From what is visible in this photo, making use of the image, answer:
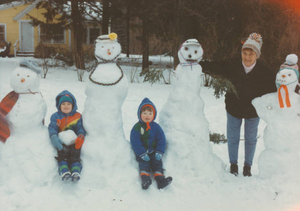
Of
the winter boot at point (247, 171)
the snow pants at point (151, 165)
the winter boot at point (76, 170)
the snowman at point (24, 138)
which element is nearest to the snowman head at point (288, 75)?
the winter boot at point (247, 171)

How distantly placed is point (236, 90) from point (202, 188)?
1338 millimetres

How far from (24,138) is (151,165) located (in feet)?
4.69

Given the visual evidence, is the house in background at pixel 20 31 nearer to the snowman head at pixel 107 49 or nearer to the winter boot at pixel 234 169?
the snowman head at pixel 107 49

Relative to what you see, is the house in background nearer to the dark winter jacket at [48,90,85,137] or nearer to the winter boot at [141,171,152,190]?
the dark winter jacket at [48,90,85,137]

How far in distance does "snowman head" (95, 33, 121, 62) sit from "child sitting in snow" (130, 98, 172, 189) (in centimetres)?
66

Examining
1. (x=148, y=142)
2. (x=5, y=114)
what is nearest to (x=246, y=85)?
(x=148, y=142)

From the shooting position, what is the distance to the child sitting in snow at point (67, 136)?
3.19m

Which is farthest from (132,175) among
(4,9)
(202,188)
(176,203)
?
(4,9)

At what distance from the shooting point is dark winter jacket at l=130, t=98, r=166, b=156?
3439 millimetres

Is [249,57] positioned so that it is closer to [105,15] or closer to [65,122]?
[65,122]

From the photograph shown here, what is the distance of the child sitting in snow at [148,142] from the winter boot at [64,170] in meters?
0.77

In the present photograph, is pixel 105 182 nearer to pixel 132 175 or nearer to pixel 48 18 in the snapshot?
pixel 132 175

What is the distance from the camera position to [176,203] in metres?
3.24

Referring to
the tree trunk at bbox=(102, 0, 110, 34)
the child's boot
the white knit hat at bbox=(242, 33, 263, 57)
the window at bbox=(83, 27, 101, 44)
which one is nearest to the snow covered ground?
the child's boot
